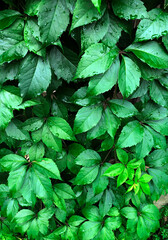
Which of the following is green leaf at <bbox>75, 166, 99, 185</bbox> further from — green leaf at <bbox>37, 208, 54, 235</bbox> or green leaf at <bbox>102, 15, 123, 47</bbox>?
green leaf at <bbox>102, 15, 123, 47</bbox>

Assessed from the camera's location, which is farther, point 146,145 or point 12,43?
point 146,145

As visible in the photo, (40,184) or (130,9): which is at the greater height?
(130,9)

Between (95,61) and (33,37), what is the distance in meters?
0.32

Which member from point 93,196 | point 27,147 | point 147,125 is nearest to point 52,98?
point 27,147

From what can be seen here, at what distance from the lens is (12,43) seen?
2.96ft

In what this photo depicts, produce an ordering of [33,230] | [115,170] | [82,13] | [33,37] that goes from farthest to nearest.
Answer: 1. [33,230]
2. [115,170]
3. [33,37]
4. [82,13]

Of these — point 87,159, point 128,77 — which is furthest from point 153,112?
point 87,159

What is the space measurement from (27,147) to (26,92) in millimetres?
434

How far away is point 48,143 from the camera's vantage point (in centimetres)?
108

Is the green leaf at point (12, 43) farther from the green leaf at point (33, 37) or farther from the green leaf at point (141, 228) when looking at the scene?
the green leaf at point (141, 228)

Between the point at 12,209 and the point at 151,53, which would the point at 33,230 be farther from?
the point at 151,53

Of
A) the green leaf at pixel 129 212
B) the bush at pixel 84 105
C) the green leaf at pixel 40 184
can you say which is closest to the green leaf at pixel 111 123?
the bush at pixel 84 105

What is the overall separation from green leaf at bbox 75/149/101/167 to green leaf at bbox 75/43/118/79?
542 mm

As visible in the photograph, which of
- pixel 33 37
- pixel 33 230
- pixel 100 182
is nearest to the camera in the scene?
pixel 33 37
